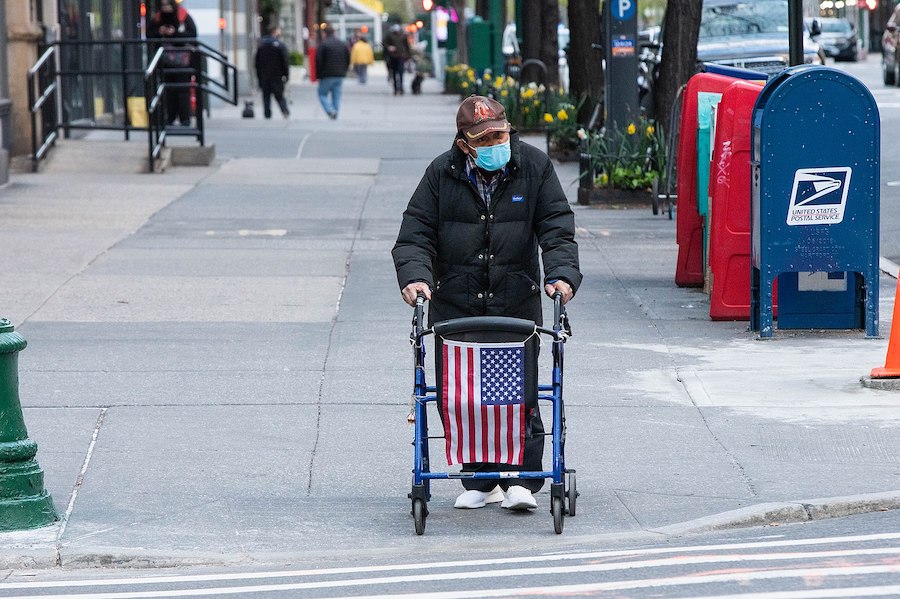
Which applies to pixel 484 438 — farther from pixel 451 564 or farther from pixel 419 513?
pixel 451 564

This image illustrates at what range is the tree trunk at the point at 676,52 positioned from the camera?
16469 mm

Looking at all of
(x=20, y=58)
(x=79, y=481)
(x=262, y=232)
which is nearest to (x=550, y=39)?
(x=20, y=58)

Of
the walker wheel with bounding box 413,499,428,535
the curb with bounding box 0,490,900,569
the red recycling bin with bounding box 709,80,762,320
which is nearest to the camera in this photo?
the curb with bounding box 0,490,900,569

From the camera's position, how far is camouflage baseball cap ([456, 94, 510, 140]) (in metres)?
6.09

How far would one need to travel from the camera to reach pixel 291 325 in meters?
10.6

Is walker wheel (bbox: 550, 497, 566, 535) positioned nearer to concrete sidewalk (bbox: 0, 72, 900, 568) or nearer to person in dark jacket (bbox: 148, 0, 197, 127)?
concrete sidewalk (bbox: 0, 72, 900, 568)

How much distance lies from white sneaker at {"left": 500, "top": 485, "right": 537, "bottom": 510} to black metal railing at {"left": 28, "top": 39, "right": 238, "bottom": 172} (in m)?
14.5

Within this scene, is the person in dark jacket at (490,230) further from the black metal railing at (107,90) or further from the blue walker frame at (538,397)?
the black metal railing at (107,90)

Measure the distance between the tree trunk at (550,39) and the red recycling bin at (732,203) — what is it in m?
17.1

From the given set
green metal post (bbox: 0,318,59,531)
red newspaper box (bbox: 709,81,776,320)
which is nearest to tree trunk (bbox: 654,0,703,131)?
red newspaper box (bbox: 709,81,776,320)

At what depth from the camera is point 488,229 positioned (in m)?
6.28

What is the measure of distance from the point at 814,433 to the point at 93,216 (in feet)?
33.9

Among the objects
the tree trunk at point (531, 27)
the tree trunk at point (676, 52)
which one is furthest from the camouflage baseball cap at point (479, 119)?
the tree trunk at point (531, 27)

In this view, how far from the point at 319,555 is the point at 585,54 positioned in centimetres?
1650
